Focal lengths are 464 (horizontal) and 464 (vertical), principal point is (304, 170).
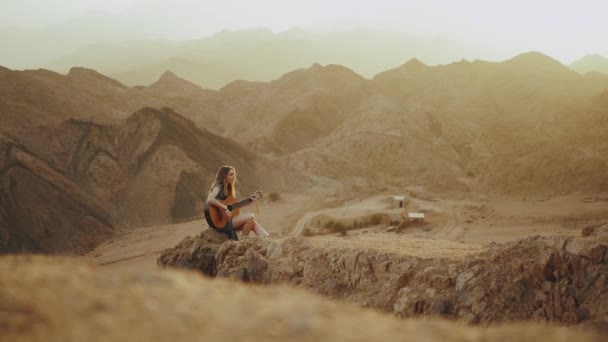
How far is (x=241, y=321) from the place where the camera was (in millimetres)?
3344

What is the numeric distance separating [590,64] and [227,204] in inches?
3430

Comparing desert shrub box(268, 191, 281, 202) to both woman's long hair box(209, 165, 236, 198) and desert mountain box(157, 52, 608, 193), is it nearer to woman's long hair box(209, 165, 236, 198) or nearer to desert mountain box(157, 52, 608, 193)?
desert mountain box(157, 52, 608, 193)

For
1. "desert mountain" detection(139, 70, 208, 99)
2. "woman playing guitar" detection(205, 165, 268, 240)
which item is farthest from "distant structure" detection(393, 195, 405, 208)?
"desert mountain" detection(139, 70, 208, 99)

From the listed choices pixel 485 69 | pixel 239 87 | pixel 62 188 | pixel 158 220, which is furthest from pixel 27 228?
pixel 485 69

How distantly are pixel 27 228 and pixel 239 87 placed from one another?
37.0 metres

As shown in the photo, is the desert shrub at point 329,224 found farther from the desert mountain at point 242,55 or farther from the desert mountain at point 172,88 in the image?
the desert mountain at point 242,55

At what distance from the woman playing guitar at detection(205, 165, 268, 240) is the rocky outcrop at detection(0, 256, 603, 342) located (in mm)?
3612

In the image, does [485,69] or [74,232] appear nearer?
[74,232]

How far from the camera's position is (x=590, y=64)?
77.5 m

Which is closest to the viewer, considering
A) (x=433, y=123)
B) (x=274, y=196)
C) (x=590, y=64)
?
(x=274, y=196)

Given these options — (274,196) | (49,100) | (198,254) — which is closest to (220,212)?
(198,254)

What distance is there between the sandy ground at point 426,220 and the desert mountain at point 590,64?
6425 centimetres

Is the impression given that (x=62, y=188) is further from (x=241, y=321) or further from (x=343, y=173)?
(x=241, y=321)

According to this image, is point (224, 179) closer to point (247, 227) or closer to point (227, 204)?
point (227, 204)
